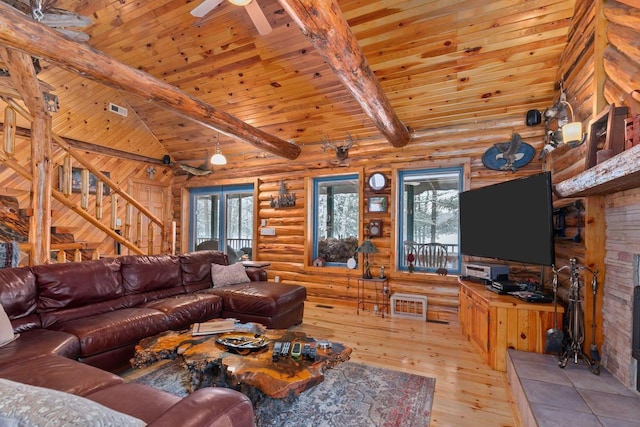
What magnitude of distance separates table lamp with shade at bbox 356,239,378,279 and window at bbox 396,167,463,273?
1.53 feet

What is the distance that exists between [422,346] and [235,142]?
4925 mm

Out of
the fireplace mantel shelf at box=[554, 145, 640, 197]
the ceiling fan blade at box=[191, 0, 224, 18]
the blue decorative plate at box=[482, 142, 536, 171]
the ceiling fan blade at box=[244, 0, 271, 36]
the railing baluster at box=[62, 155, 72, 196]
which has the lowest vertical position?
the fireplace mantel shelf at box=[554, 145, 640, 197]

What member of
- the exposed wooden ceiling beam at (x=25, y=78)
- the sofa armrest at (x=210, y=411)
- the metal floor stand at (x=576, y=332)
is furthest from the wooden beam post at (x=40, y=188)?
the metal floor stand at (x=576, y=332)

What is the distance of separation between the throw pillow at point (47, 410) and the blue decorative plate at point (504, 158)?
461 centimetres

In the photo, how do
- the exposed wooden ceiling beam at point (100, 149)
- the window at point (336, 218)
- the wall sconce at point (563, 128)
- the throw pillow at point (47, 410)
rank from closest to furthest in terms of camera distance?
the throw pillow at point (47, 410) → the wall sconce at point (563, 128) → the exposed wooden ceiling beam at point (100, 149) → the window at point (336, 218)

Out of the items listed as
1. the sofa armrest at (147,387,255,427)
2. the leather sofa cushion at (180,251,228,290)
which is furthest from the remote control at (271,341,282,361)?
the leather sofa cushion at (180,251,228,290)

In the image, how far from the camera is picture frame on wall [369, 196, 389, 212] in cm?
493

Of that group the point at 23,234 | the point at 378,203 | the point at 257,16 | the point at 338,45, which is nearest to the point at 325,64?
the point at 257,16

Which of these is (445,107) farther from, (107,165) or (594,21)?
(107,165)

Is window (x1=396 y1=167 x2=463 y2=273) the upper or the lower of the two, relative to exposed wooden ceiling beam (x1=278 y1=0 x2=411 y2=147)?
lower

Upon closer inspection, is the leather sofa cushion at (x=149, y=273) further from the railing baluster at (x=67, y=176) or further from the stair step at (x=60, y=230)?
the stair step at (x=60, y=230)

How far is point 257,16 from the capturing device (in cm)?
279

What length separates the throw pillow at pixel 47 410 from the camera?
684mm

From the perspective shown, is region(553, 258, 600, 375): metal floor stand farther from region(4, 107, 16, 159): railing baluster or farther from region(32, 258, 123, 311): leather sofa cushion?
region(4, 107, 16, 159): railing baluster
